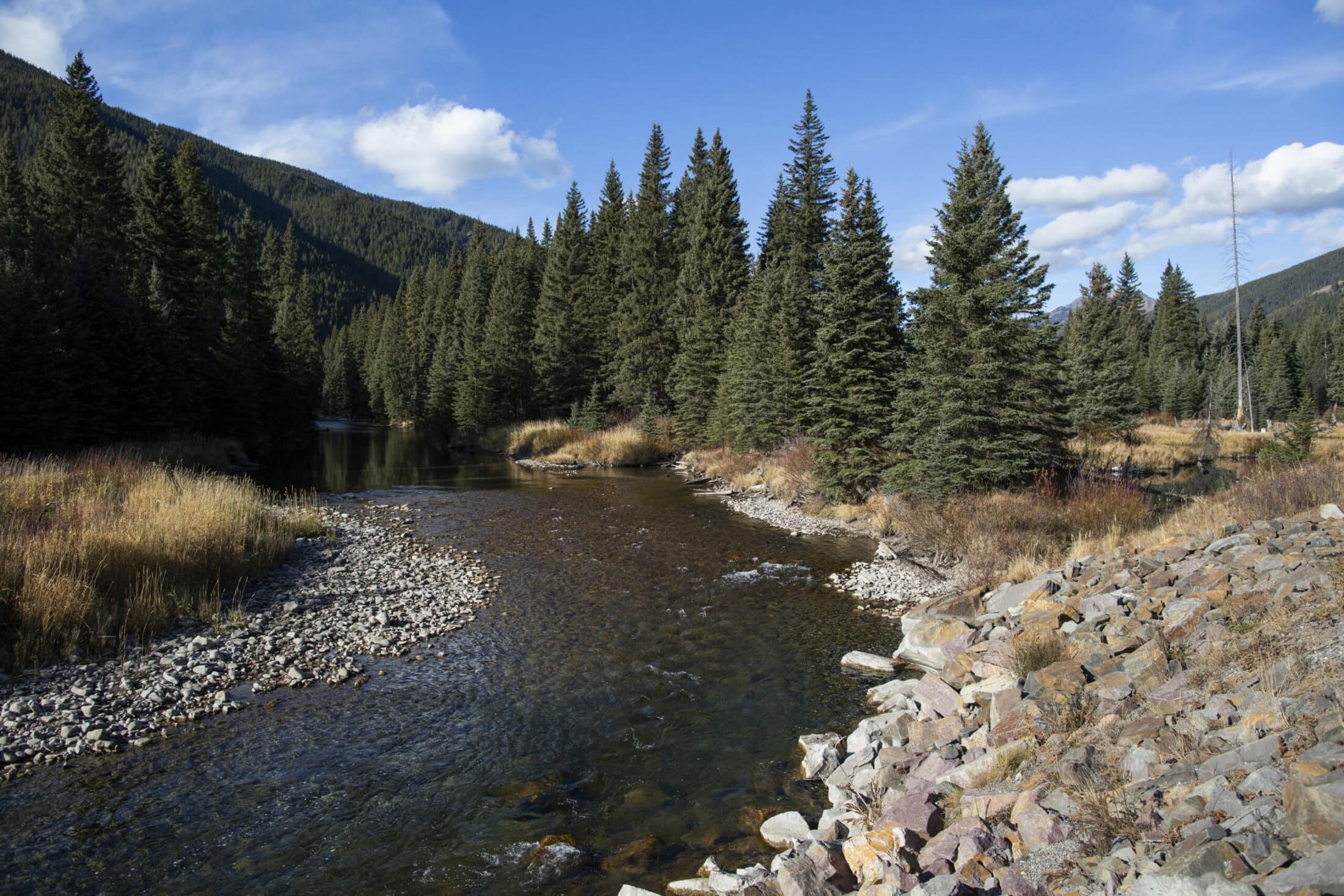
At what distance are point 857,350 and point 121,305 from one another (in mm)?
29776

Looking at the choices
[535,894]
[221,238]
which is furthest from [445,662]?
[221,238]

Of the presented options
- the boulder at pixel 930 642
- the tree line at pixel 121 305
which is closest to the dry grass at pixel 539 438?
the tree line at pixel 121 305

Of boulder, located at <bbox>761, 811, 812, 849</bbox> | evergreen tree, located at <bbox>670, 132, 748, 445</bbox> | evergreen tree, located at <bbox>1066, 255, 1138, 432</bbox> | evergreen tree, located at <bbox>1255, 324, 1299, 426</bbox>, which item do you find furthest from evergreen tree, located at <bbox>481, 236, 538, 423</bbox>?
evergreen tree, located at <bbox>1255, 324, 1299, 426</bbox>

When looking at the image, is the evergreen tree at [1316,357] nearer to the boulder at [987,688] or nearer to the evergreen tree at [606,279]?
the evergreen tree at [606,279]

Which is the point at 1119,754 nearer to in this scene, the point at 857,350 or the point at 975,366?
the point at 975,366

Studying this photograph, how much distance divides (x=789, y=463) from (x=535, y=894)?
21583mm

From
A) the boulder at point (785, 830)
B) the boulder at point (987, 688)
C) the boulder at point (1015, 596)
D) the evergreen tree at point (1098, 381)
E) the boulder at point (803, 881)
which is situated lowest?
the boulder at point (785, 830)

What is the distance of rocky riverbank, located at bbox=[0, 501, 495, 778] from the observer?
760cm

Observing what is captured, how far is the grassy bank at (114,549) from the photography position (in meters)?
9.30

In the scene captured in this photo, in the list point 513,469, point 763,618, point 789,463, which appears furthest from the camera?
point 513,469

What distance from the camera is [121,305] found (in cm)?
2888

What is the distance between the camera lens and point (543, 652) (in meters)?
10.7

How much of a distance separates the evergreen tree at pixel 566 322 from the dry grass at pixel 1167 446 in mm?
31803

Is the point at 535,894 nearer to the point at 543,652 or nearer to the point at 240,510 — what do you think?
the point at 543,652
